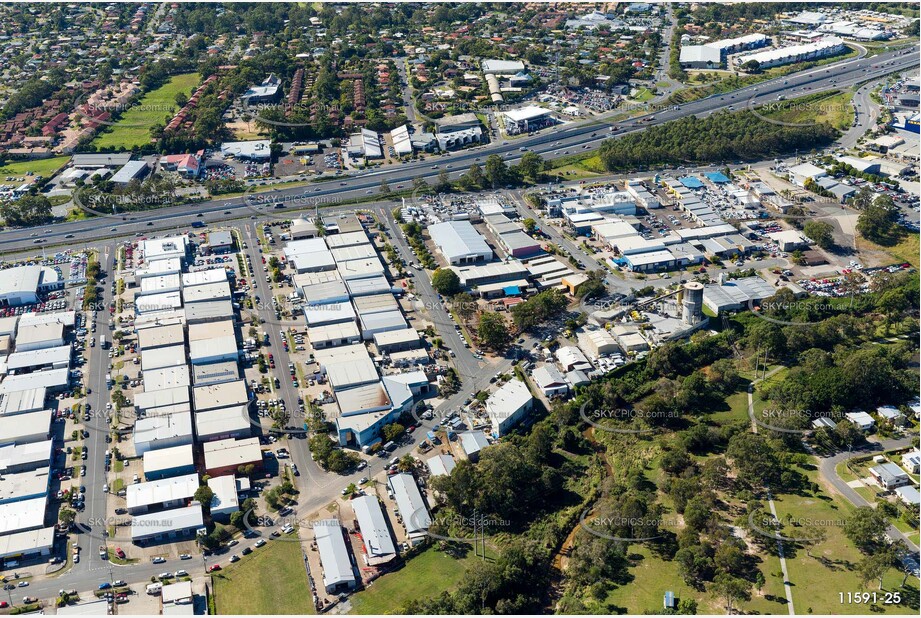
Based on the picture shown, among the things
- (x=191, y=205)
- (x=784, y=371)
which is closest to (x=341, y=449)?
(x=784, y=371)

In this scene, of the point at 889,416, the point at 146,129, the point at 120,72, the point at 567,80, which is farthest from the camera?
the point at 120,72

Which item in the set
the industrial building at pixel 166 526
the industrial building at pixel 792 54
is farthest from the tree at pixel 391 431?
the industrial building at pixel 792 54

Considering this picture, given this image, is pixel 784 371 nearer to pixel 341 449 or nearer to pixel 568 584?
pixel 568 584

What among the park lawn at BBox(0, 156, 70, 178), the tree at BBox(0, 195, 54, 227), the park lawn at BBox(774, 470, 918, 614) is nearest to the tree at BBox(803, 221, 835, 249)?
the park lawn at BBox(774, 470, 918, 614)

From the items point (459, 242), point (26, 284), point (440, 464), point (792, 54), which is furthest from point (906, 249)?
point (26, 284)

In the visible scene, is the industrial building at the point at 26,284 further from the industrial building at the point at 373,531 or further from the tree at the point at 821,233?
the tree at the point at 821,233

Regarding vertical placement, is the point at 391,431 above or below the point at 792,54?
above

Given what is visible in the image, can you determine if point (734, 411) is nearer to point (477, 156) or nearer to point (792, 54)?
point (477, 156)
